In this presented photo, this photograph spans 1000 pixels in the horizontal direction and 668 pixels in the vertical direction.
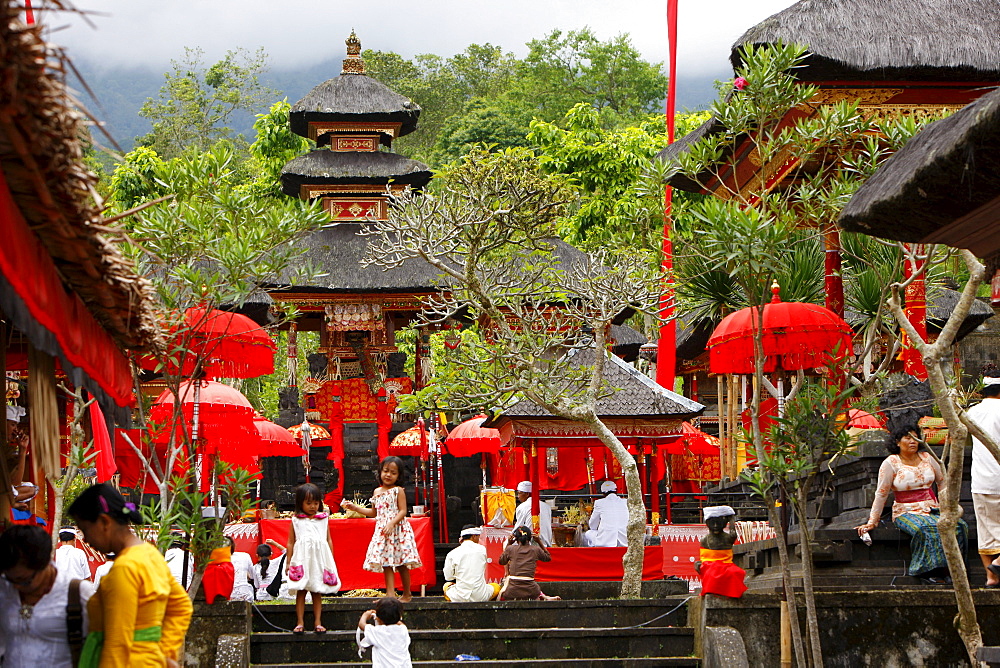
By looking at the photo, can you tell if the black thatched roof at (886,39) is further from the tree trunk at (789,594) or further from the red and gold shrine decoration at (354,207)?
the red and gold shrine decoration at (354,207)

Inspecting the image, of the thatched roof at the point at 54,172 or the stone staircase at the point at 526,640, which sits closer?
the thatched roof at the point at 54,172

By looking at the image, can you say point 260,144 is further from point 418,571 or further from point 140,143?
point 418,571

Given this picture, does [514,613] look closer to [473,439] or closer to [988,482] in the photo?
[988,482]

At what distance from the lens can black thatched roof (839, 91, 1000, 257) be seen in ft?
18.9

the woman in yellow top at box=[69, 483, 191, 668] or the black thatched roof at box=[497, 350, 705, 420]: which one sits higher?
the black thatched roof at box=[497, 350, 705, 420]

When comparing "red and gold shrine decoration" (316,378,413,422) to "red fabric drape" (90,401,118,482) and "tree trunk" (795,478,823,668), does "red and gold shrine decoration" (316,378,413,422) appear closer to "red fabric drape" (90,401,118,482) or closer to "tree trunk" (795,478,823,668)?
"red fabric drape" (90,401,118,482)

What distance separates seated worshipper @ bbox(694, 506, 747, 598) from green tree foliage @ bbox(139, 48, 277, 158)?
38056 mm

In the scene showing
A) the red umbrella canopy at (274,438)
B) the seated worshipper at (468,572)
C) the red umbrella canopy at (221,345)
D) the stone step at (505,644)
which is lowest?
the stone step at (505,644)

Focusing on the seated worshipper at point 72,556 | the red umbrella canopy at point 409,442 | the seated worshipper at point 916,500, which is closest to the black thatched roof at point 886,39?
the seated worshipper at point 916,500

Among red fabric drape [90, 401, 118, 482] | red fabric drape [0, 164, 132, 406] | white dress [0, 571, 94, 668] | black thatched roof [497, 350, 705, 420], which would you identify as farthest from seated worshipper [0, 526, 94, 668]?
black thatched roof [497, 350, 705, 420]

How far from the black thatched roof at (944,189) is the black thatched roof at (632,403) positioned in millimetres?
9676

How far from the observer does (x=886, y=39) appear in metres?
14.5

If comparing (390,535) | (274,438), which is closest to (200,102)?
(274,438)

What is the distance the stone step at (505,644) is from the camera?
10734 mm
